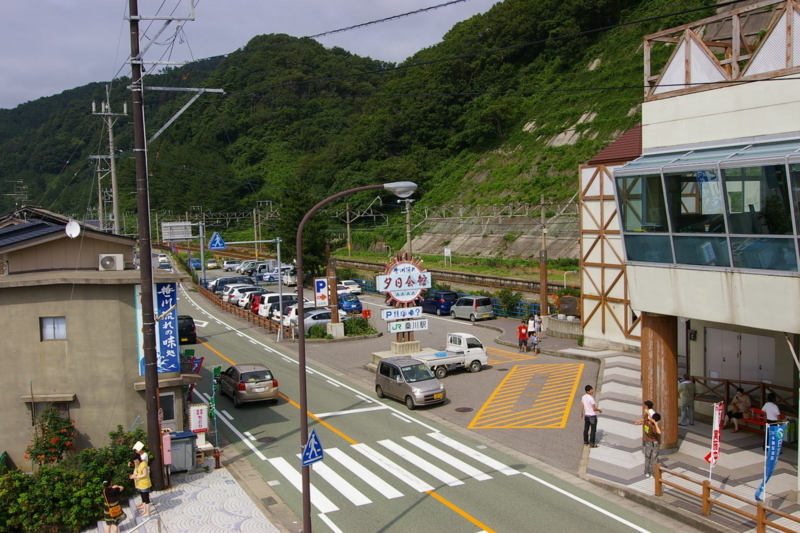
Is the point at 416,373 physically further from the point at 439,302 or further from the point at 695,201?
the point at 439,302

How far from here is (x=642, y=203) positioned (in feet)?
52.4

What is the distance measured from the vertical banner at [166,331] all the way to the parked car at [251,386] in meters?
6.04

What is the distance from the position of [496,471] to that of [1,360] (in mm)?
12669

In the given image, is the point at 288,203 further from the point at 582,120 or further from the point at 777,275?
the point at 777,275

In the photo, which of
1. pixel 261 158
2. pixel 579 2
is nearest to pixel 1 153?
pixel 261 158

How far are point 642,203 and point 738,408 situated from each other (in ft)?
22.6

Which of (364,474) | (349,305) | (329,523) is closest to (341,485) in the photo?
(364,474)

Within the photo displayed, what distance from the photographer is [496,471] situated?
16125mm

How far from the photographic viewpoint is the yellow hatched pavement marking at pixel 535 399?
801 inches

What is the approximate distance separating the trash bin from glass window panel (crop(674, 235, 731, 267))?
13.1 m

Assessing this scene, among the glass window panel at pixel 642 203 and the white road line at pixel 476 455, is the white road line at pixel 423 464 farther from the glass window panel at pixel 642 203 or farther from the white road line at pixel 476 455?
the glass window panel at pixel 642 203

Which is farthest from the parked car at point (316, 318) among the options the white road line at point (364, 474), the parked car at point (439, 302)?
the white road line at point (364, 474)

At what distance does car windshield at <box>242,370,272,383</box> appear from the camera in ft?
75.0

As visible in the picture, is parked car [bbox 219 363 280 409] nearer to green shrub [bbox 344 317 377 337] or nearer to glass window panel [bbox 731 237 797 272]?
green shrub [bbox 344 317 377 337]
